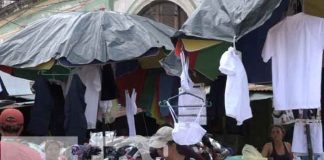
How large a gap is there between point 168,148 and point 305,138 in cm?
139

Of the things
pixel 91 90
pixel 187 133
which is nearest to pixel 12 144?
pixel 187 133

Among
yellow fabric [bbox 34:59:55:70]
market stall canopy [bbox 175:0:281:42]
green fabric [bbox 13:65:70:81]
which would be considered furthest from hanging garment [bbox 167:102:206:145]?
green fabric [bbox 13:65:70:81]

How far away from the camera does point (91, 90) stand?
8.18 metres

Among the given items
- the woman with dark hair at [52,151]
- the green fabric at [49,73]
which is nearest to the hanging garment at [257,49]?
the woman with dark hair at [52,151]

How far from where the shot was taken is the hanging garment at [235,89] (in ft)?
17.1

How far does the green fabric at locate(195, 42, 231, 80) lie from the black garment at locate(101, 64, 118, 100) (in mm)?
2458

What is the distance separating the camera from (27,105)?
9953mm

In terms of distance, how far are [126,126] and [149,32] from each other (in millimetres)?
2572

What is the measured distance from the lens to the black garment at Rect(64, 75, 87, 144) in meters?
7.38

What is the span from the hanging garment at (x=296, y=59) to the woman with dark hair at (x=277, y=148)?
206 centimetres

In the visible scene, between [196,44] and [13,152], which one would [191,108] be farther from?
[13,152]

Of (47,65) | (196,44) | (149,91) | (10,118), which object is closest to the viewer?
(10,118)

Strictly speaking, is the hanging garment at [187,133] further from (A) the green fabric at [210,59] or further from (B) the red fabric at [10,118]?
(B) the red fabric at [10,118]

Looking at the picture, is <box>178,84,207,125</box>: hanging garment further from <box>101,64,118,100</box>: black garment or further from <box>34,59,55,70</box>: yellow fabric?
<box>101,64,118,100</box>: black garment
